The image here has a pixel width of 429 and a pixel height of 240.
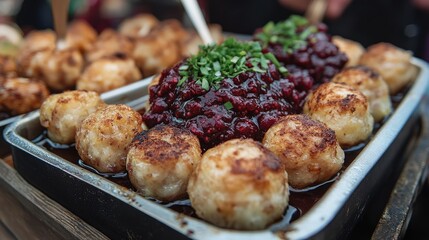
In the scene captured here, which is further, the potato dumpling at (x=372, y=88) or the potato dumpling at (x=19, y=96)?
the potato dumpling at (x=19, y=96)

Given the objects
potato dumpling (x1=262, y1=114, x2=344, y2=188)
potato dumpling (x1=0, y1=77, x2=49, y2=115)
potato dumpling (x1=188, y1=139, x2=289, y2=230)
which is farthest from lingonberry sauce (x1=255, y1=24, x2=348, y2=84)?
potato dumpling (x1=0, y1=77, x2=49, y2=115)

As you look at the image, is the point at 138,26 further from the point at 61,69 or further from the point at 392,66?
the point at 392,66

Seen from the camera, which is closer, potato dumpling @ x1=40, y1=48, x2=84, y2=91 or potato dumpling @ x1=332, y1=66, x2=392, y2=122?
potato dumpling @ x1=332, y1=66, x2=392, y2=122

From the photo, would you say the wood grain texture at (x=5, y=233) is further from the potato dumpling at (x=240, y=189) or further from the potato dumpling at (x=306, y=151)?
the potato dumpling at (x=306, y=151)

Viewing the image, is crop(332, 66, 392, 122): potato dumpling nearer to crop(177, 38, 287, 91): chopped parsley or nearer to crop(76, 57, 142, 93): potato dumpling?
crop(177, 38, 287, 91): chopped parsley

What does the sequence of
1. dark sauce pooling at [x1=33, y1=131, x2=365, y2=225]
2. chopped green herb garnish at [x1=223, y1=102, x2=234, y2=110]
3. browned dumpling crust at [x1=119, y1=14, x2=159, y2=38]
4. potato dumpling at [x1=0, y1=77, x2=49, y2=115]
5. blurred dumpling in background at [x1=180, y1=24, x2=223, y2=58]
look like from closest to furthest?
dark sauce pooling at [x1=33, y1=131, x2=365, y2=225] → chopped green herb garnish at [x1=223, y1=102, x2=234, y2=110] → potato dumpling at [x1=0, y1=77, x2=49, y2=115] → blurred dumpling in background at [x1=180, y1=24, x2=223, y2=58] → browned dumpling crust at [x1=119, y1=14, x2=159, y2=38]

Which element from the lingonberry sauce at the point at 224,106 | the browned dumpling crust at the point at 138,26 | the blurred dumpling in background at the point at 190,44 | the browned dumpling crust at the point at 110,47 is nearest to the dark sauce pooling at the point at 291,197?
the lingonberry sauce at the point at 224,106

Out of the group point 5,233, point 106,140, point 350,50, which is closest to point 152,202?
point 106,140
